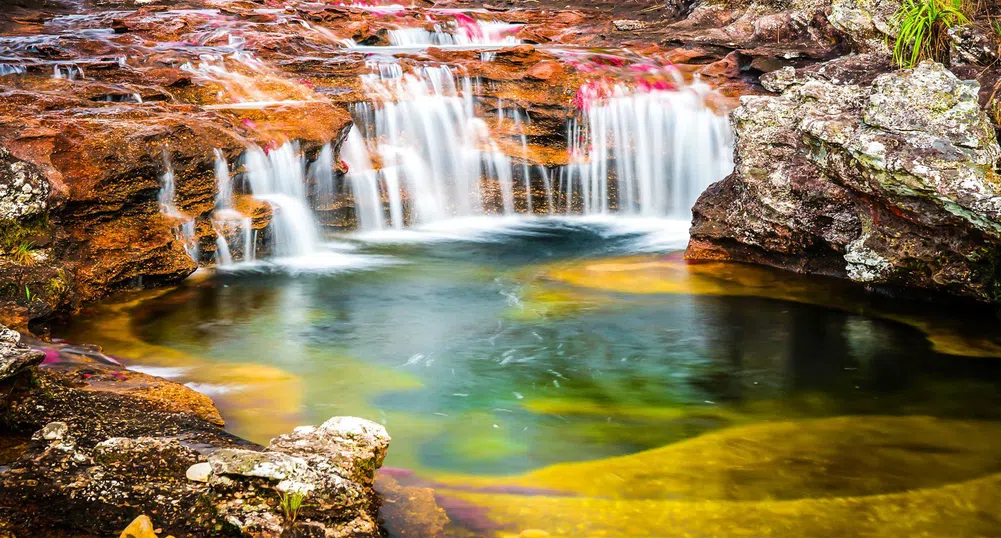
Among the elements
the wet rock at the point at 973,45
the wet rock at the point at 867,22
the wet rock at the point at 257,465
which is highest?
the wet rock at the point at 867,22

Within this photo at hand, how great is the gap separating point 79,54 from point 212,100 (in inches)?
95.3

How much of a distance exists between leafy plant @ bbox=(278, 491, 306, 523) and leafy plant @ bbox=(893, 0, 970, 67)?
6561 millimetres

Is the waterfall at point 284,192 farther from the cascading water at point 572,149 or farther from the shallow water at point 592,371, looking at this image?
the cascading water at point 572,149

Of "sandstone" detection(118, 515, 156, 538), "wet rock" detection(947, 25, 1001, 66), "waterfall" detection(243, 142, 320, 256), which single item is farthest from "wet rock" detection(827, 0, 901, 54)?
"sandstone" detection(118, 515, 156, 538)

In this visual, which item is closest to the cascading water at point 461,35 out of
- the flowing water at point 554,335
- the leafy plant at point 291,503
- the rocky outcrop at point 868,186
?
the flowing water at point 554,335

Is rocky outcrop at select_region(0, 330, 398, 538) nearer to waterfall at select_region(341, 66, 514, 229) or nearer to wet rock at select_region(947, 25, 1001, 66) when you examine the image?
wet rock at select_region(947, 25, 1001, 66)

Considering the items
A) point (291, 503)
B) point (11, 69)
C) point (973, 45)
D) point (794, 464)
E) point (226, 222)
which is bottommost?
point (794, 464)

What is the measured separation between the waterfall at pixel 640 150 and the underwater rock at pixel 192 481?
340 inches

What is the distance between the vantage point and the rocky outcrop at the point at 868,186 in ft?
21.5

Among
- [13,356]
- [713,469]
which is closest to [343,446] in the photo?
[13,356]

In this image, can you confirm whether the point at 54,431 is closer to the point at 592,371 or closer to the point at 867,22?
the point at 592,371

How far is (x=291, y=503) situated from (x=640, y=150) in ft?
31.8

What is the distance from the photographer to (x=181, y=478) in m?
4.03

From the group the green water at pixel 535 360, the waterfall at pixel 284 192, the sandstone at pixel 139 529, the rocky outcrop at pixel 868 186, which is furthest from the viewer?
the waterfall at pixel 284 192
